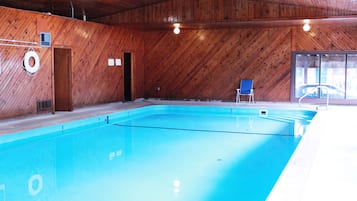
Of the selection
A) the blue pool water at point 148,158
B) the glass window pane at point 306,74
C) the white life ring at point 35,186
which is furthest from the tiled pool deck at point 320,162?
the glass window pane at point 306,74

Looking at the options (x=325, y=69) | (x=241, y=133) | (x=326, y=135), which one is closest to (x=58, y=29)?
(x=241, y=133)

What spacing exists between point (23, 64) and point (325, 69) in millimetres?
7994

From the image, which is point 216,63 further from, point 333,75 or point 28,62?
point 28,62

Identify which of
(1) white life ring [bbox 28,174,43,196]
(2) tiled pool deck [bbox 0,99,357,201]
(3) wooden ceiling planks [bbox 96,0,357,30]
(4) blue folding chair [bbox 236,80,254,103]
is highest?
(3) wooden ceiling planks [bbox 96,0,357,30]

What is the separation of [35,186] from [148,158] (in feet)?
5.78

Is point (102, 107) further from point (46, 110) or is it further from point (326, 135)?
point (326, 135)

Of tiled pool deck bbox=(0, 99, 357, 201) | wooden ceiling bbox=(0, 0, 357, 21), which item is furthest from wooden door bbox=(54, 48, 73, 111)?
tiled pool deck bbox=(0, 99, 357, 201)

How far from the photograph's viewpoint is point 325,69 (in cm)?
1126

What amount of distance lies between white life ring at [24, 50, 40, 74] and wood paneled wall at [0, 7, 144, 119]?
0.31 feet

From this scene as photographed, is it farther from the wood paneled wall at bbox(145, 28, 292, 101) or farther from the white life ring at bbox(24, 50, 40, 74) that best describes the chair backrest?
the white life ring at bbox(24, 50, 40, 74)

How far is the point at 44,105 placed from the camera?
8.75 m

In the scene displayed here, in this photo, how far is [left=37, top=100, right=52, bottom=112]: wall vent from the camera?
8605 millimetres

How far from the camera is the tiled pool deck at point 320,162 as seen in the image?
328 centimetres

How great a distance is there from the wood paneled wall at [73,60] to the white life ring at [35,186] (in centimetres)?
321
